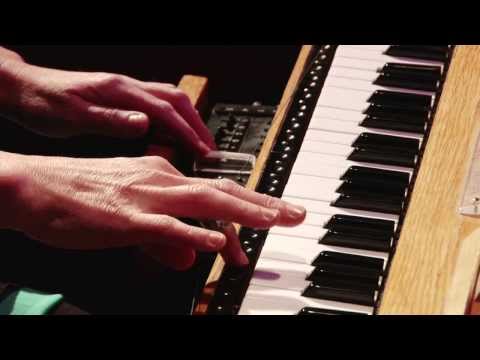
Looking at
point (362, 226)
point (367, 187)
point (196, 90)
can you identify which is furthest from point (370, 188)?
point (196, 90)

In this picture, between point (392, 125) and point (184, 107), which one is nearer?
point (392, 125)

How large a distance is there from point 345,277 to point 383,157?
1.05 feet

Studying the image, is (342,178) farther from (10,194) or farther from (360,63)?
(10,194)

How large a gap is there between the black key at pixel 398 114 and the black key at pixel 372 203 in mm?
236

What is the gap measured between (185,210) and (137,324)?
0.22m

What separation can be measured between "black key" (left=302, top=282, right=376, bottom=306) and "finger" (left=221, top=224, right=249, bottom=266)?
14 centimetres

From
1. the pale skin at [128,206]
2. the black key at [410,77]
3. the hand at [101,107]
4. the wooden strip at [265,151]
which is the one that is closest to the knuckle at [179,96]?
the hand at [101,107]

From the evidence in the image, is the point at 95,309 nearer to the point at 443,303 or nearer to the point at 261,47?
the point at 443,303

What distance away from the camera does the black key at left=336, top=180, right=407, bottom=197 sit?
144 centimetres

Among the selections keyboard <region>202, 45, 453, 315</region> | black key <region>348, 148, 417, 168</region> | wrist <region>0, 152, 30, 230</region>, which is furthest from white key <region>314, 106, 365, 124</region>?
wrist <region>0, 152, 30, 230</region>

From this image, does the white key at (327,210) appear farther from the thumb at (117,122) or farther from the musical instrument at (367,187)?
the thumb at (117,122)

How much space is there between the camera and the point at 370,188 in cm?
146

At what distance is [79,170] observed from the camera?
1454mm

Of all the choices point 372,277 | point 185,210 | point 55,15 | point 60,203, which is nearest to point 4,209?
point 60,203
